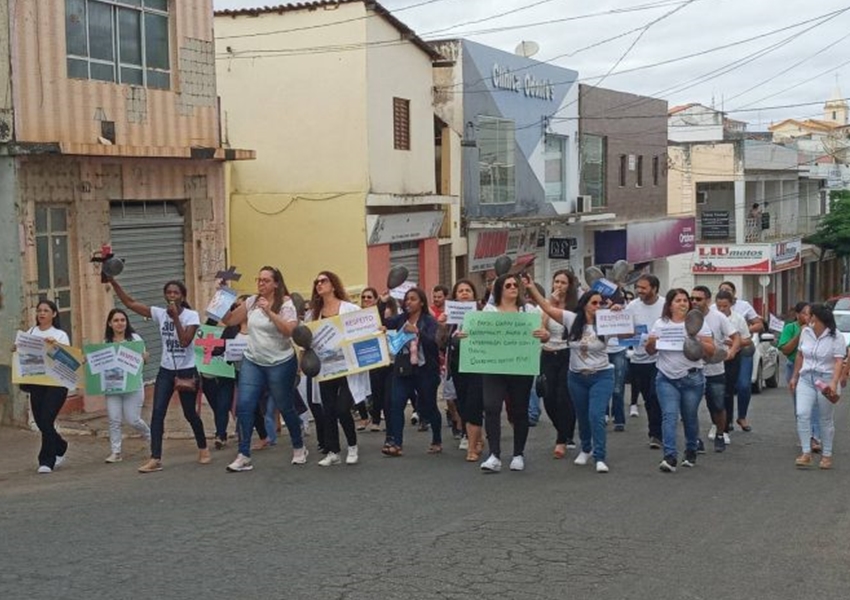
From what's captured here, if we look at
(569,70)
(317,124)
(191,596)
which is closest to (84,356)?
(191,596)

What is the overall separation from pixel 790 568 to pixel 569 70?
87.9 feet

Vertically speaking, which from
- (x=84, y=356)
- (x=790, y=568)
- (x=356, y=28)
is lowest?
(x=790, y=568)

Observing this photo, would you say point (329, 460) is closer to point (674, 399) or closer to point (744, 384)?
point (674, 399)

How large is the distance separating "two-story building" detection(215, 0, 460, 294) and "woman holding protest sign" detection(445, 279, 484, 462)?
10.1 m

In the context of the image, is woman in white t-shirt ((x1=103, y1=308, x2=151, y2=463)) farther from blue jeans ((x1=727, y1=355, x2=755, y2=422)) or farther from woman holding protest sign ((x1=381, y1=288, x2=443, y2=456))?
blue jeans ((x1=727, y1=355, x2=755, y2=422))

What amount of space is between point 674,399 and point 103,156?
25.1 feet

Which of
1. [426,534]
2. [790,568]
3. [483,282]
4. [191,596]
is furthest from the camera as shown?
[483,282]

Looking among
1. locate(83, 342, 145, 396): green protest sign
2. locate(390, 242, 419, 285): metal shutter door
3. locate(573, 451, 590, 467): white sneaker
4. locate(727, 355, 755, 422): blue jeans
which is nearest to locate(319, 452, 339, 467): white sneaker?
locate(83, 342, 145, 396): green protest sign

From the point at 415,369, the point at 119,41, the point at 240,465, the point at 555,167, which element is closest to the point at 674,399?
the point at 415,369

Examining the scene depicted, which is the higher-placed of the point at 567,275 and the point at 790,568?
the point at 567,275

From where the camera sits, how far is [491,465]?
32.8 feet

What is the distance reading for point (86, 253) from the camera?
14.2 meters

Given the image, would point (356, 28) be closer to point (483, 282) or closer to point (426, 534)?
point (483, 282)

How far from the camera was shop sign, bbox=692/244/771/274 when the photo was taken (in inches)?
1721
